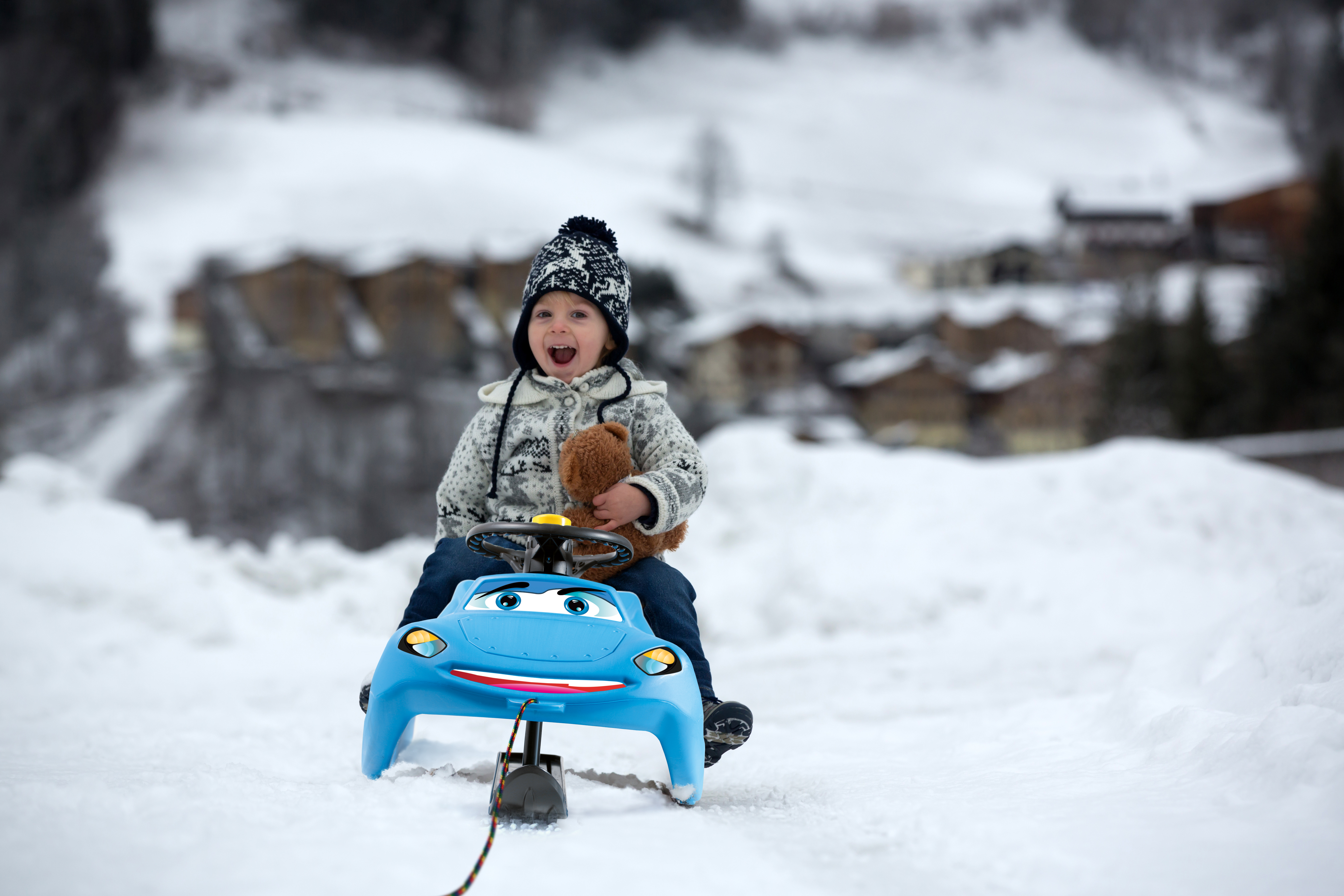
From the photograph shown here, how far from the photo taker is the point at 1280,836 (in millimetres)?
1616

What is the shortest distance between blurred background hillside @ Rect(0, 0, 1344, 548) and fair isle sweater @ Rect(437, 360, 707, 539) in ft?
40.6

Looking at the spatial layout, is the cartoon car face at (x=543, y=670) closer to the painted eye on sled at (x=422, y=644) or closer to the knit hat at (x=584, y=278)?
the painted eye on sled at (x=422, y=644)

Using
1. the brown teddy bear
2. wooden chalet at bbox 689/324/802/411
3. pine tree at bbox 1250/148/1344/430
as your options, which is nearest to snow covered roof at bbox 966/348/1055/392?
wooden chalet at bbox 689/324/802/411

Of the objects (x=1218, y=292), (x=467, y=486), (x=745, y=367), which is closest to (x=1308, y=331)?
(x=745, y=367)

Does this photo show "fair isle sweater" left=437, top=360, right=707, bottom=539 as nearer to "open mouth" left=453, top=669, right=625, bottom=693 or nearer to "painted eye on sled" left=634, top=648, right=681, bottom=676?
"painted eye on sled" left=634, top=648, right=681, bottom=676

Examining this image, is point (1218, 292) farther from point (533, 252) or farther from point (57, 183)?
point (57, 183)

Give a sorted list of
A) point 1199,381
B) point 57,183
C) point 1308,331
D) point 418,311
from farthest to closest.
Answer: point 57,183 → point 418,311 → point 1199,381 → point 1308,331

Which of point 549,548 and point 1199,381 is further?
point 1199,381

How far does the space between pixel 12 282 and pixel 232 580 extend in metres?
23.5

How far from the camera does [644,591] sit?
244 centimetres

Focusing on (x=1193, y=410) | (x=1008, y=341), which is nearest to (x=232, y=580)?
(x=1193, y=410)

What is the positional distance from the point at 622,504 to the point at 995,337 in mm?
31938

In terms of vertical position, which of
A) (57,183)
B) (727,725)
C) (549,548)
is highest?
(549,548)

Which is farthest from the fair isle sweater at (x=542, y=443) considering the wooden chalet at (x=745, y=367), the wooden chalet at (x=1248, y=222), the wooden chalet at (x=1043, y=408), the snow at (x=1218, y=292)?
the wooden chalet at (x=1248, y=222)
